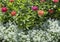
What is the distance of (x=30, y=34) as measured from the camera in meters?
4.14

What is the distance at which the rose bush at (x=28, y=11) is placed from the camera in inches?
161

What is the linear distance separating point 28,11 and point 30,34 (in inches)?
16.5

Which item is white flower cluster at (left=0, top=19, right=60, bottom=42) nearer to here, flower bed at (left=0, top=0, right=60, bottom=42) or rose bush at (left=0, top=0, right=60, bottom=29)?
flower bed at (left=0, top=0, right=60, bottom=42)

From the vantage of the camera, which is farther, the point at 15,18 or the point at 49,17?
the point at 49,17

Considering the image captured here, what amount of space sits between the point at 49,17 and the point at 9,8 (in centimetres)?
78

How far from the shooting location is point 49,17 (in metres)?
4.38

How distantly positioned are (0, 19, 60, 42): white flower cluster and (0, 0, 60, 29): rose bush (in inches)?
4.5

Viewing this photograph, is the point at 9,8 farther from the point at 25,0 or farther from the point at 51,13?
the point at 51,13

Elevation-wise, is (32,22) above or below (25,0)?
below

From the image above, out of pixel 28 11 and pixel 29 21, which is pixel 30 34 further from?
pixel 28 11

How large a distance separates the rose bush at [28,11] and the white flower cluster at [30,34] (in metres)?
0.12

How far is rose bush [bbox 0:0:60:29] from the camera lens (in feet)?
13.4

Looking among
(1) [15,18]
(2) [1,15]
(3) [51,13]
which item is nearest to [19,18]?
(1) [15,18]

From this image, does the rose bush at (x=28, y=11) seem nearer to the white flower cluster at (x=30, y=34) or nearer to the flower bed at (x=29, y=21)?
the flower bed at (x=29, y=21)
